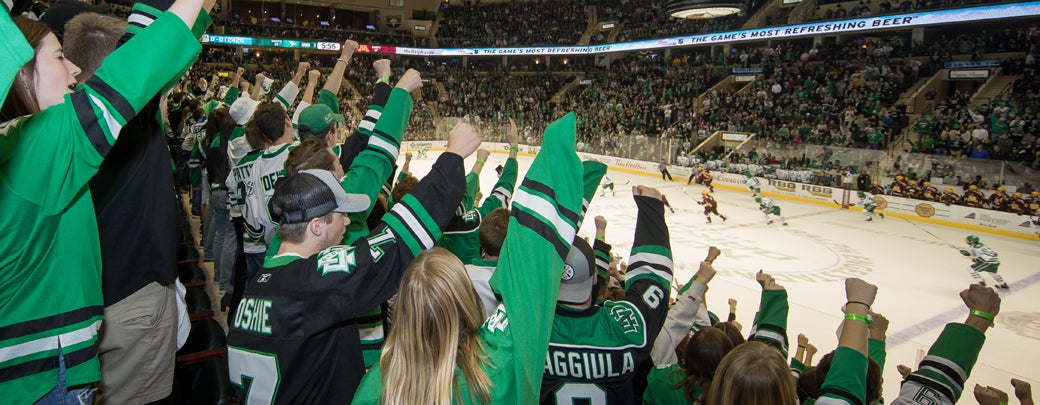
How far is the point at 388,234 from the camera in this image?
183 centimetres

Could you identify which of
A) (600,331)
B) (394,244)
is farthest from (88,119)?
(600,331)

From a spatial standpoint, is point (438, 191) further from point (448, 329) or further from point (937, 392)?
point (937, 392)

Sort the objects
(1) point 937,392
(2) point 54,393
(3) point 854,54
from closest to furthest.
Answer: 1. (2) point 54,393
2. (1) point 937,392
3. (3) point 854,54

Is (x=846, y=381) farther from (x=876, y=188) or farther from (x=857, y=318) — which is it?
(x=876, y=188)

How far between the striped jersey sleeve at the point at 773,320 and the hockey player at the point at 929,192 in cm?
1537

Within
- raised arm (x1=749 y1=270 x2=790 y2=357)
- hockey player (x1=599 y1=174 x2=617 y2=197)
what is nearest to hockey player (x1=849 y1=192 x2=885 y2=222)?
hockey player (x1=599 y1=174 x2=617 y2=197)

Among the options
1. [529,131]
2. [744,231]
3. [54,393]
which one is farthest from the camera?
[529,131]

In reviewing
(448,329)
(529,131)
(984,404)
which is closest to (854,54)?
(529,131)

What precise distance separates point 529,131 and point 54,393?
29.7 metres

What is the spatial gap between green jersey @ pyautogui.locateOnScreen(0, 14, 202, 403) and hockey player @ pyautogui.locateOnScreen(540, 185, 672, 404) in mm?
1376

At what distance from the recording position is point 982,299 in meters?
2.39

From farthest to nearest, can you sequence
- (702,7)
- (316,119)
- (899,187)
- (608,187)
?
(702,7), (608,187), (899,187), (316,119)

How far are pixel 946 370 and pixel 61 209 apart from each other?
9.75 feet

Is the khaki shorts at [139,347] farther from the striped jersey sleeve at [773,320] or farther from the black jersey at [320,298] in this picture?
the striped jersey sleeve at [773,320]
